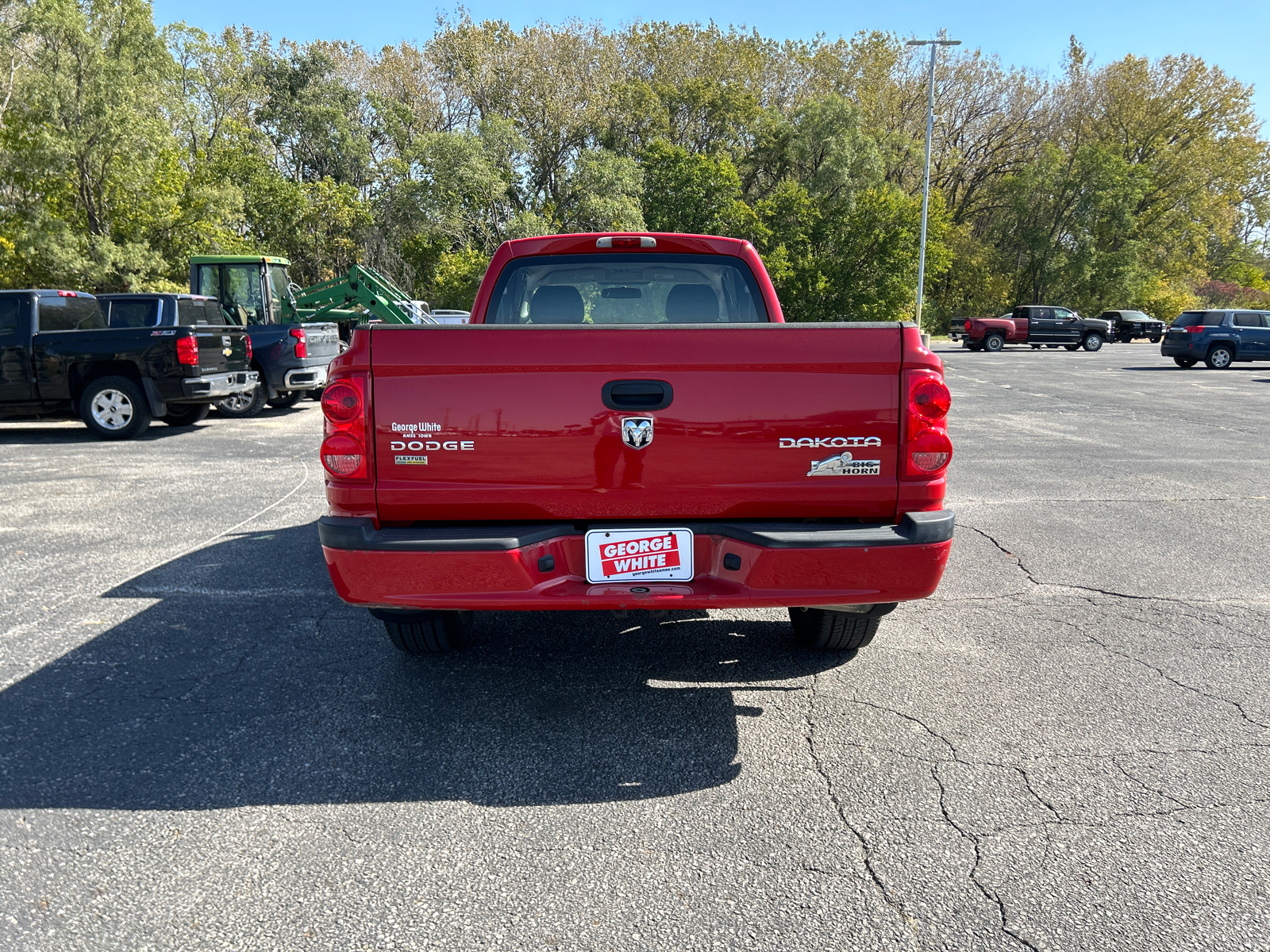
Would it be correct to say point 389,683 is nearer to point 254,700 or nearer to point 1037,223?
point 254,700

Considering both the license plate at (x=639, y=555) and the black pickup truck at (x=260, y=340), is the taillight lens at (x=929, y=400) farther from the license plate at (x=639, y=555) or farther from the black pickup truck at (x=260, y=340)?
the black pickup truck at (x=260, y=340)

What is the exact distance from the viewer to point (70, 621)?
15.8ft

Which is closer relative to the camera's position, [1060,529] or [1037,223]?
[1060,529]

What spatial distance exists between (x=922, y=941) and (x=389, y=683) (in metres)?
2.47

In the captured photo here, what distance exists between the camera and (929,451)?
3.27m

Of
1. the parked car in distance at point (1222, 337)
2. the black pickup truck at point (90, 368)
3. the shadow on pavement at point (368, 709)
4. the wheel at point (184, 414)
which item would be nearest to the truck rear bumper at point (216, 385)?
the black pickup truck at point (90, 368)

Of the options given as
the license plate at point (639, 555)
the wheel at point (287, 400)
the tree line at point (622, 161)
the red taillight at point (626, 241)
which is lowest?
the wheel at point (287, 400)

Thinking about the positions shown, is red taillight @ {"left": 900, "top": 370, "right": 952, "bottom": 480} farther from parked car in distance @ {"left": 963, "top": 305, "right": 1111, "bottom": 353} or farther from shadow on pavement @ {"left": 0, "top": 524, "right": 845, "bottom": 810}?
parked car in distance @ {"left": 963, "top": 305, "right": 1111, "bottom": 353}

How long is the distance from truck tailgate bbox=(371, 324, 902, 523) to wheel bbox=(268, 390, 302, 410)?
13053mm

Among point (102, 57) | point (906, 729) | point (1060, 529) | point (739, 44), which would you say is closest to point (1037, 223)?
point (739, 44)

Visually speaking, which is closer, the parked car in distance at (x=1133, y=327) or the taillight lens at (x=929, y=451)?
the taillight lens at (x=929, y=451)

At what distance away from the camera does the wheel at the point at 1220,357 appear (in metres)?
27.2

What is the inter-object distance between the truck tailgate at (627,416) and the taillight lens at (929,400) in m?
0.08

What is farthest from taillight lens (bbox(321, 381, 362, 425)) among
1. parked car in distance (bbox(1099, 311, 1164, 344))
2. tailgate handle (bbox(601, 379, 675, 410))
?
parked car in distance (bbox(1099, 311, 1164, 344))
